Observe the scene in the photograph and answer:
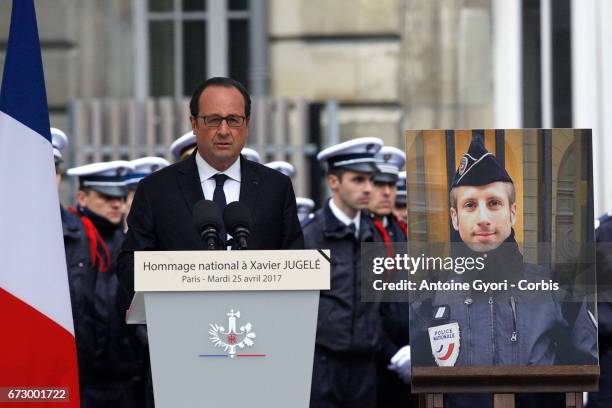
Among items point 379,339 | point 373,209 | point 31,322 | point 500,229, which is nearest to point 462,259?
point 500,229

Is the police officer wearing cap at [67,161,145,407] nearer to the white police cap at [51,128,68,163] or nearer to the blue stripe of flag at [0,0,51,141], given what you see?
the white police cap at [51,128,68,163]

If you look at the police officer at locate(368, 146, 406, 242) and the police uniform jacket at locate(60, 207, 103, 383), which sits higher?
the police officer at locate(368, 146, 406, 242)

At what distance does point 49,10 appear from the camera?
12.3 m

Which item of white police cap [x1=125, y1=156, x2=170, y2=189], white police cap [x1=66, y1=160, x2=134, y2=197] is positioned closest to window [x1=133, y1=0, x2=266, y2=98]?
white police cap [x1=125, y1=156, x2=170, y2=189]

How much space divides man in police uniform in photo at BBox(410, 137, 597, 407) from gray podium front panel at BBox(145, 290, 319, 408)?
53cm

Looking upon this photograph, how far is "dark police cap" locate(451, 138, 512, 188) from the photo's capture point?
5551mm

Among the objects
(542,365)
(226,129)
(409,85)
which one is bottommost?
(542,365)

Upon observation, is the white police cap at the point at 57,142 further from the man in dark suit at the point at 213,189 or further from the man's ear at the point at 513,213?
the man's ear at the point at 513,213

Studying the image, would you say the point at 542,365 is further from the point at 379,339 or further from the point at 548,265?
the point at 379,339

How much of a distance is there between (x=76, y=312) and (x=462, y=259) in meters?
3.03

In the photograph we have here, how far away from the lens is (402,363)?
811 cm

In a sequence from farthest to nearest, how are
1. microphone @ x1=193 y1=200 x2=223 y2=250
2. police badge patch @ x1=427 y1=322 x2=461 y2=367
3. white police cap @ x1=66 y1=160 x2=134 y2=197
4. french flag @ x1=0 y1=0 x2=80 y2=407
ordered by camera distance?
white police cap @ x1=66 y1=160 x2=134 y2=197 < french flag @ x1=0 y1=0 x2=80 y2=407 < police badge patch @ x1=427 y1=322 x2=461 y2=367 < microphone @ x1=193 y1=200 x2=223 y2=250
